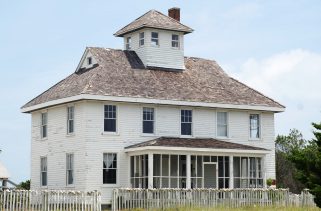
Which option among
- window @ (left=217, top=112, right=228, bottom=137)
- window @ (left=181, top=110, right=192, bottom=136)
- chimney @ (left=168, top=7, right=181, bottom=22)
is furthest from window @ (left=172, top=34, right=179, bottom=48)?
window @ (left=217, top=112, right=228, bottom=137)

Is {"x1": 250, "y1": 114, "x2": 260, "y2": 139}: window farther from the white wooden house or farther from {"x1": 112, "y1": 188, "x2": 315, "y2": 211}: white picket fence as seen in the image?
{"x1": 112, "y1": 188, "x2": 315, "y2": 211}: white picket fence

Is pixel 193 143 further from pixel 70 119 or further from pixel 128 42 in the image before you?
pixel 128 42

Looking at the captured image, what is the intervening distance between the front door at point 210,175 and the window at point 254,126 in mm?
4597

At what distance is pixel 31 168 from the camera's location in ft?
178

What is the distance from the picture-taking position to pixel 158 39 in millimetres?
53562

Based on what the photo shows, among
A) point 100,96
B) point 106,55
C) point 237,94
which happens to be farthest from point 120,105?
point 237,94

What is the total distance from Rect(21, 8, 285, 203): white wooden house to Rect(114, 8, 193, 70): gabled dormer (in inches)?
2.7

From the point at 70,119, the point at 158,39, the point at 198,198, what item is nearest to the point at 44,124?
the point at 70,119

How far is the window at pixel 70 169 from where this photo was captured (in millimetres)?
48781

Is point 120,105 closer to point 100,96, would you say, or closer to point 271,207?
point 100,96

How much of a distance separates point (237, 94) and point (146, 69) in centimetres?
649

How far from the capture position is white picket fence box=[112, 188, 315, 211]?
42.4 meters

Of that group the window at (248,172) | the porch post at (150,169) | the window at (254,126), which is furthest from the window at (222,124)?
the porch post at (150,169)

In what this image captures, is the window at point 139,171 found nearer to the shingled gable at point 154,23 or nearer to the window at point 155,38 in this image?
the window at point 155,38
